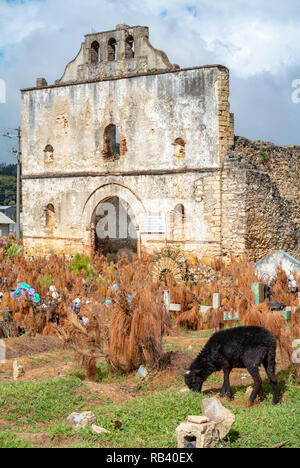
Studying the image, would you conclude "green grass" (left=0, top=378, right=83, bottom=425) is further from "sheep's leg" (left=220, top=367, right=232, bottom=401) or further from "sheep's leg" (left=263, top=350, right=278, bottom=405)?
"sheep's leg" (left=263, top=350, right=278, bottom=405)

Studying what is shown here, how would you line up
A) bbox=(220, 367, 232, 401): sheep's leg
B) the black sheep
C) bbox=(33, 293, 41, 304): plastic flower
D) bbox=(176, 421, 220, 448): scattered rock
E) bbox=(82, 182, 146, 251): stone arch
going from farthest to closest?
1. bbox=(82, 182, 146, 251): stone arch
2. bbox=(33, 293, 41, 304): plastic flower
3. bbox=(220, 367, 232, 401): sheep's leg
4. the black sheep
5. bbox=(176, 421, 220, 448): scattered rock

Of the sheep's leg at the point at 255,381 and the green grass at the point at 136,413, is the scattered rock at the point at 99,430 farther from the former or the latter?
the sheep's leg at the point at 255,381

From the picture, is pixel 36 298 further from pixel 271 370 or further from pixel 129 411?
pixel 271 370

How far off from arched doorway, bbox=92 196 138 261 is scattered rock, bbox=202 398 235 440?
12.4m

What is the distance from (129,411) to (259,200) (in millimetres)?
10655

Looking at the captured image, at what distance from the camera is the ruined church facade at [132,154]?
15.4 metres

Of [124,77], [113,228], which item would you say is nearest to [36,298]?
[124,77]

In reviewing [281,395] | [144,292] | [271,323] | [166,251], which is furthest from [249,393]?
[166,251]

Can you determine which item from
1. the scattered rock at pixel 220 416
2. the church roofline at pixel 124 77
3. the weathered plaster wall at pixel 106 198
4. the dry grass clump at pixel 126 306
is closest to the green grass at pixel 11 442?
the scattered rock at pixel 220 416

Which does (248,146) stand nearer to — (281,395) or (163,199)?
(163,199)

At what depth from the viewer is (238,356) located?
→ 250 inches

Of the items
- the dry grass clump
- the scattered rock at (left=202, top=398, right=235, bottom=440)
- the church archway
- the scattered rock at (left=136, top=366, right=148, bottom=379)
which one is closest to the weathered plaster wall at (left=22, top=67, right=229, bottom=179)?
the church archway

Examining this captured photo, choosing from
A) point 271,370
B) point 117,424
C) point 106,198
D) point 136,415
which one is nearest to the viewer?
point 117,424

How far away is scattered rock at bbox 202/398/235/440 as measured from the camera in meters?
4.98
